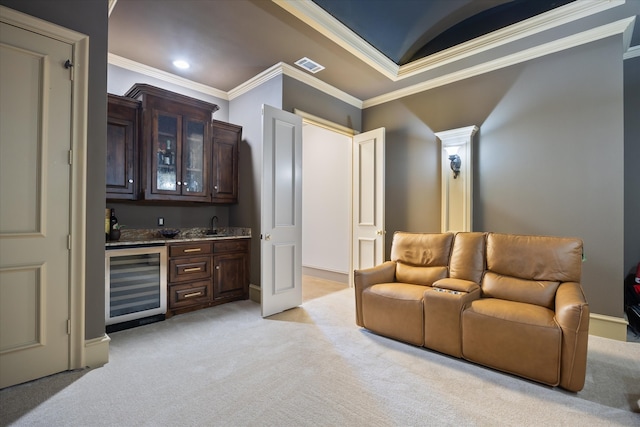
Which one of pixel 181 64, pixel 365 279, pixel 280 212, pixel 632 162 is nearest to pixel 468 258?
pixel 365 279

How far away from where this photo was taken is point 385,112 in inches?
184

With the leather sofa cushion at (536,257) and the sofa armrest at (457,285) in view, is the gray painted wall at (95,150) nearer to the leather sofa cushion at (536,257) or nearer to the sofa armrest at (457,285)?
the sofa armrest at (457,285)

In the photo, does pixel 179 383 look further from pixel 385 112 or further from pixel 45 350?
pixel 385 112

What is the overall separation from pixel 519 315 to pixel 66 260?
3307mm

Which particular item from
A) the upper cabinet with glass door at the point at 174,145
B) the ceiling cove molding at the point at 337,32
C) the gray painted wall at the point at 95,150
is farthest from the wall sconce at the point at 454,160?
the gray painted wall at the point at 95,150

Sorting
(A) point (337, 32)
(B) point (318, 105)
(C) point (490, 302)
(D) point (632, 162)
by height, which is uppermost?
(A) point (337, 32)

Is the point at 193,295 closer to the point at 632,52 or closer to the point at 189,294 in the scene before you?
the point at 189,294

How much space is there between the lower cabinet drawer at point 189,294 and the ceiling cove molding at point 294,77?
2.73 metres

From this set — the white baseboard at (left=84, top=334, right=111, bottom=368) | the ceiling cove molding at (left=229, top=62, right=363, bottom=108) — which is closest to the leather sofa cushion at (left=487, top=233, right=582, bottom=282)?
the ceiling cove molding at (left=229, top=62, right=363, bottom=108)

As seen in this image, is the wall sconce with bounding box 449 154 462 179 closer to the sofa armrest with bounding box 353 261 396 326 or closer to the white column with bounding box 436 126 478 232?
the white column with bounding box 436 126 478 232

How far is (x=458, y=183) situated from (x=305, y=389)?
2.99 meters

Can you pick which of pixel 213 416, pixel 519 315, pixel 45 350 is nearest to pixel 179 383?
pixel 213 416

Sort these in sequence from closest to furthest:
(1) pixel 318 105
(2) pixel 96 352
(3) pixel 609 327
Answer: (2) pixel 96 352
(3) pixel 609 327
(1) pixel 318 105

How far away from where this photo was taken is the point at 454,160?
12.2ft
